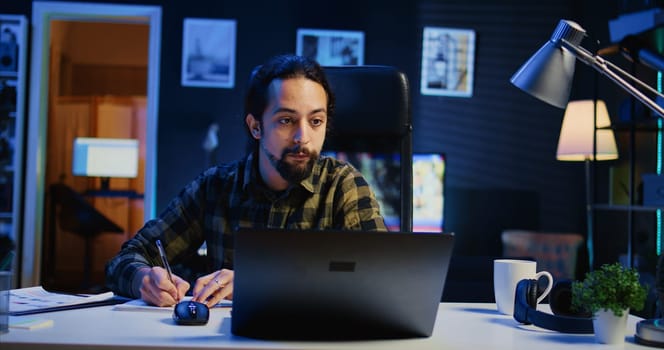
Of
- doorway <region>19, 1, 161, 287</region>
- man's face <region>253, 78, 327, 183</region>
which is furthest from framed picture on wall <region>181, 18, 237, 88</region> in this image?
man's face <region>253, 78, 327, 183</region>

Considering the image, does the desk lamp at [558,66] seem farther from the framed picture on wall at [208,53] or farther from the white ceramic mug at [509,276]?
the framed picture on wall at [208,53]

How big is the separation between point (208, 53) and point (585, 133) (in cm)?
238

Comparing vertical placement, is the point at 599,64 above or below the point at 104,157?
above

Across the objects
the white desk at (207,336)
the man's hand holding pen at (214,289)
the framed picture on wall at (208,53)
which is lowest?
the white desk at (207,336)

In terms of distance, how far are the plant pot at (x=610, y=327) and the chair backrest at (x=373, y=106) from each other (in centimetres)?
85

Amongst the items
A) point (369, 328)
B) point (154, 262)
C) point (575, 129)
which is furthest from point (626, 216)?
point (369, 328)

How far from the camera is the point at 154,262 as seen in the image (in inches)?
66.1

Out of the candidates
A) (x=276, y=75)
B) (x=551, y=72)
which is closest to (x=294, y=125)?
(x=276, y=75)

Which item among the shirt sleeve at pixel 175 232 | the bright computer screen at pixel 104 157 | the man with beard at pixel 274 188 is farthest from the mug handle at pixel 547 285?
the bright computer screen at pixel 104 157

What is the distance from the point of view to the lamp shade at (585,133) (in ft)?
12.3

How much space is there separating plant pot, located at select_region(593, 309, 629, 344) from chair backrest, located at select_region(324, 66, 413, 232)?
2.78 feet

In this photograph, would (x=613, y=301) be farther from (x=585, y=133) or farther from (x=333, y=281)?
(x=585, y=133)

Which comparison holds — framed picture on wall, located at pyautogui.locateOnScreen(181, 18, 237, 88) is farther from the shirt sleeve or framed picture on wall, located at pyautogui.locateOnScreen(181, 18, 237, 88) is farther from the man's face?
the man's face

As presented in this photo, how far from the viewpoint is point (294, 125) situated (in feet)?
5.25
